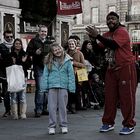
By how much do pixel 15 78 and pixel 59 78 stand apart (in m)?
2.04

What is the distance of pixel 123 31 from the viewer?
8297mm

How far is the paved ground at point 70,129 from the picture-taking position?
815cm

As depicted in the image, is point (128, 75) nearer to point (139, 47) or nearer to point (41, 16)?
point (41, 16)

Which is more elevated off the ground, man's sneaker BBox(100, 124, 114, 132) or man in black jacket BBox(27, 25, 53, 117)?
man in black jacket BBox(27, 25, 53, 117)

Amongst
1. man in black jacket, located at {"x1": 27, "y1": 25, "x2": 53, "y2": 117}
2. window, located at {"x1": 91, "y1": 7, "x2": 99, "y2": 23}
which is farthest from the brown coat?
window, located at {"x1": 91, "y1": 7, "x2": 99, "y2": 23}

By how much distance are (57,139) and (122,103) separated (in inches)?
50.2

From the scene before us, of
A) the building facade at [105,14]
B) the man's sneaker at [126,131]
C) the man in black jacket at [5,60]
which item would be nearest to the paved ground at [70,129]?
the man's sneaker at [126,131]

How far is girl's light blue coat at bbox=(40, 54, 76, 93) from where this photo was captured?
8547 mm

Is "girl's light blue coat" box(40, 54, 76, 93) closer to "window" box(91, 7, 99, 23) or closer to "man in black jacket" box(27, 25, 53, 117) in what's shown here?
"man in black jacket" box(27, 25, 53, 117)

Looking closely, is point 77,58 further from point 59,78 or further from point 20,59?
point 59,78

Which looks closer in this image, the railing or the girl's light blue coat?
the girl's light blue coat

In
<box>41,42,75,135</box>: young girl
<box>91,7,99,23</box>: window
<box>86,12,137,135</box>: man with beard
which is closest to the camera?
<box>86,12,137,135</box>: man with beard

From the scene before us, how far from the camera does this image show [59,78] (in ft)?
28.1

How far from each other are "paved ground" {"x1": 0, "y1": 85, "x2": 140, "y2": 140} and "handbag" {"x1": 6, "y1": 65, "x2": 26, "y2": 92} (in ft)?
2.21
